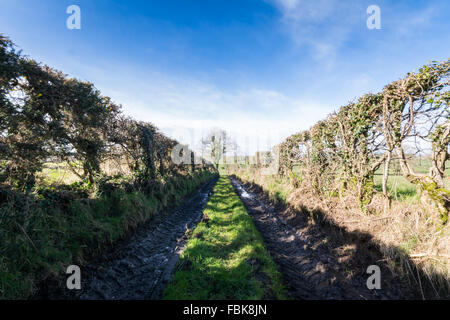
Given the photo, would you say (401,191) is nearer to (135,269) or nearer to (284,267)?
(284,267)

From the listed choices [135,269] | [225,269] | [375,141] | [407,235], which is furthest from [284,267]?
[375,141]

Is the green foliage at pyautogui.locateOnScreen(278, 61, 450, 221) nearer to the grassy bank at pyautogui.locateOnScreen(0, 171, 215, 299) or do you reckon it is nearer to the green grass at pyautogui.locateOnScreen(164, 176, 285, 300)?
the green grass at pyautogui.locateOnScreen(164, 176, 285, 300)

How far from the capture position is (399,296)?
2.83m

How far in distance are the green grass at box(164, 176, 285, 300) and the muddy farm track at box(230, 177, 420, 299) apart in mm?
404

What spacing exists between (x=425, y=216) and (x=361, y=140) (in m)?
2.50

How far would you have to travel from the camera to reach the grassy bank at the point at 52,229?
2682mm

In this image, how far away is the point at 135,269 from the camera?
11.8 ft

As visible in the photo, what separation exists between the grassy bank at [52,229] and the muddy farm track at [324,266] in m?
4.40

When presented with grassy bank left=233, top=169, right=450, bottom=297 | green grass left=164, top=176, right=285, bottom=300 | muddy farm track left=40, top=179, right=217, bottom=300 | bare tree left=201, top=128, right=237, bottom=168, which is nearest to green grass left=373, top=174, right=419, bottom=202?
grassy bank left=233, top=169, right=450, bottom=297

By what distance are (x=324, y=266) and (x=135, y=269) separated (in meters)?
4.18

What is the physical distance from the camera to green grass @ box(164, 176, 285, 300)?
286cm

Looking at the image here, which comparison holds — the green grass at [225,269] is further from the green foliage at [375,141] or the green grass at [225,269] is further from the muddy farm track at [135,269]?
the green foliage at [375,141]
